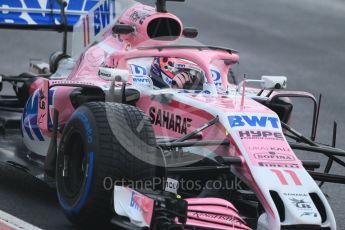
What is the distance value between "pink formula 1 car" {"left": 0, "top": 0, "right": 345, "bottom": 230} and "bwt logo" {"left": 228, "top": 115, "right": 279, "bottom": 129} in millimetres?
11

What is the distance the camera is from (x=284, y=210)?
6.50 metres

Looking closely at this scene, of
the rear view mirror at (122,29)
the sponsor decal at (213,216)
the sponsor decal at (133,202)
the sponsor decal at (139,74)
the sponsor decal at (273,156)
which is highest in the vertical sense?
the rear view mirror at (122,29)

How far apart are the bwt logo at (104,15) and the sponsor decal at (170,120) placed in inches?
99.2

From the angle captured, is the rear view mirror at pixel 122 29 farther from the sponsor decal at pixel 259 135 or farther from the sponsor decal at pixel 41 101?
the sponsor decal at pixel 259 135

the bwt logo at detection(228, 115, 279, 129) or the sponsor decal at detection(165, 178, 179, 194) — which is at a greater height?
the bwt logo at detection(228, 115, 279, 129)

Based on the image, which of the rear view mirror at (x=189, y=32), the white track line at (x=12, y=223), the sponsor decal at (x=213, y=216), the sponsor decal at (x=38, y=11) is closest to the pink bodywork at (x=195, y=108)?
the sponsor decal at (x=213, y=216)

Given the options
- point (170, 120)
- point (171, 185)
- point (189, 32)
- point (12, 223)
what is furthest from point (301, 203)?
point (189, 32)

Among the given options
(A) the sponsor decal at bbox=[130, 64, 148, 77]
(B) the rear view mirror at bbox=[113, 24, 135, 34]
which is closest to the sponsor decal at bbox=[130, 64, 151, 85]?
(A) the sponsor decal at bbox=[130, 64, 148, 77]

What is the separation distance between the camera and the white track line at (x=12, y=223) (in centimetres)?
706

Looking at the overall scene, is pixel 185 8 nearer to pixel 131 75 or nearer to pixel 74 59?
pixel 74 59

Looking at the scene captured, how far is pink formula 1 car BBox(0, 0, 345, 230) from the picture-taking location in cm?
653

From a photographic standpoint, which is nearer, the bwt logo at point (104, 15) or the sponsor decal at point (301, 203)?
the sponsor decal at point (301, 203)

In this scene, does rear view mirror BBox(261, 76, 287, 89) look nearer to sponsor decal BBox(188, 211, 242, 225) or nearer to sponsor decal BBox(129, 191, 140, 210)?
sponsor decal BBox(188, 211, 242, 225)

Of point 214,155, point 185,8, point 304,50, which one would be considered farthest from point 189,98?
point 185,8
